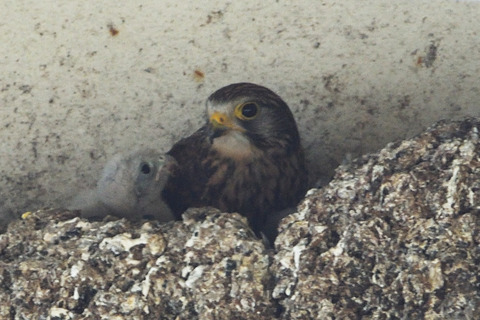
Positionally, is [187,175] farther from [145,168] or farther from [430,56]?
[430,56]

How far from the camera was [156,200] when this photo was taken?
4016 mm

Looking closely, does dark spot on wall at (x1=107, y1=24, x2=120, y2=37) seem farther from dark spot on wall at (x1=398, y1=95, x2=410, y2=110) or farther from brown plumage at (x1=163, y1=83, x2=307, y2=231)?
dark spot on wall at (x1=398, y1=95, x2=410, y2=110)

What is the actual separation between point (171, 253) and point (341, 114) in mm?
1040

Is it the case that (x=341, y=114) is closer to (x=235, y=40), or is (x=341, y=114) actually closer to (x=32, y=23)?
(x=235, y=40)

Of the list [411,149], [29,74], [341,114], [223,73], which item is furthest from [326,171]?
[29,74]

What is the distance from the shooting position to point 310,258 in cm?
330

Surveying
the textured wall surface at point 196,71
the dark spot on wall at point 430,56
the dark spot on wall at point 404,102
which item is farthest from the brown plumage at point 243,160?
the dark spot on wall at point 430,56

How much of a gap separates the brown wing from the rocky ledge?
49 cm

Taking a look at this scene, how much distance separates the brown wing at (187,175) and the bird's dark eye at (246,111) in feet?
0.60

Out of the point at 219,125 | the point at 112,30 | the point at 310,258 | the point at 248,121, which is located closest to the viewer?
the point at 310,258

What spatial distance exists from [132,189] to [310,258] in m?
0.91

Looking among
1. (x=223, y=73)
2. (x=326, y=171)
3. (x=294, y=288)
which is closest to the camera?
(x=294, y=288)

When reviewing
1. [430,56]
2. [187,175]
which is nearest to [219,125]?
[187,175]

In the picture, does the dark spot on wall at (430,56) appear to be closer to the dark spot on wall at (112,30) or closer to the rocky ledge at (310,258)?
the rocky ledge at (310,258)
